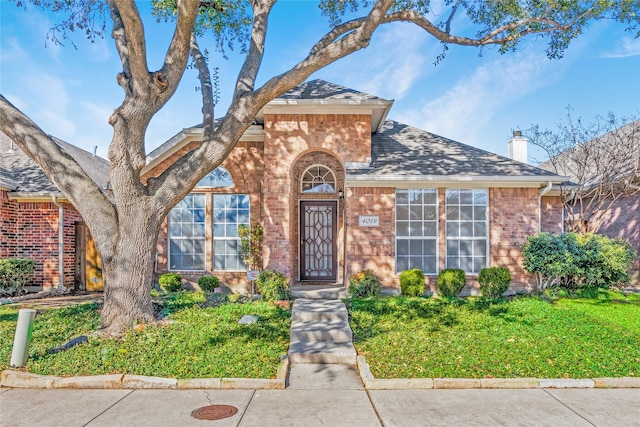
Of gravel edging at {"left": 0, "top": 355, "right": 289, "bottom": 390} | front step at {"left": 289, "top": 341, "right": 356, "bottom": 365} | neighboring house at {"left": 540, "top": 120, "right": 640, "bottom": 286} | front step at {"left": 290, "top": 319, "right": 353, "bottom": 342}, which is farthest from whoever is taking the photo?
neighboring house at {"left": 540, "top": 120, "right": 640, "bottom": 286}

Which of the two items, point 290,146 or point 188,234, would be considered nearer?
point 290,146

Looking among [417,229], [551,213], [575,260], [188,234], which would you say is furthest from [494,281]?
[188,234]

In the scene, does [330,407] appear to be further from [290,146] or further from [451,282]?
[290,146]

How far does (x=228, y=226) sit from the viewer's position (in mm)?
10867

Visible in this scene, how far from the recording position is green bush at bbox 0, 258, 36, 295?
407 inches

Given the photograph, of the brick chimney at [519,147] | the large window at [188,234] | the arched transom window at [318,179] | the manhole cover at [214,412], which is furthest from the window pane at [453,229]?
the manhole cover at [214,412]

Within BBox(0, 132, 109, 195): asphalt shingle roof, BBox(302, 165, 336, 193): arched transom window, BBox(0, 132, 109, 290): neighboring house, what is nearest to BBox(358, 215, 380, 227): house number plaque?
BBox(302, 165, 336, 193): arched transom window

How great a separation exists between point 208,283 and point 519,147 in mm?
11796

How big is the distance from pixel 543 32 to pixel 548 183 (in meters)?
3.44

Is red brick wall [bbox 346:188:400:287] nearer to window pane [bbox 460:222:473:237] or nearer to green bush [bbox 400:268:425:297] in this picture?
green bush [bbox 400:268:425:297]

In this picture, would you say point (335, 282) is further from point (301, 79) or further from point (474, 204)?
point (301, 79)

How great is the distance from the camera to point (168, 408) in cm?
425

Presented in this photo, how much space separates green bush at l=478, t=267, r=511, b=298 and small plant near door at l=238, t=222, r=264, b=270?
562cm

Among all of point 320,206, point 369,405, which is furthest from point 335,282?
point 369,405
